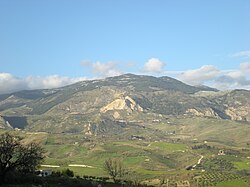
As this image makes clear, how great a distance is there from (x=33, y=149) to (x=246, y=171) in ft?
522

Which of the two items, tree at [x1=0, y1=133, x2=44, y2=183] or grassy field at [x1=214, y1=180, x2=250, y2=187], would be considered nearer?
tree at [x1=0, y1=133, x2=44, y2=183]

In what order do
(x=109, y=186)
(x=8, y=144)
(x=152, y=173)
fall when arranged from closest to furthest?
(x=8, y=144) < (x=109, y=186) < (x=152, y=173)

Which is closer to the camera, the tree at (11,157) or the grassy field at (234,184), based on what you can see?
the tree at (11,157)

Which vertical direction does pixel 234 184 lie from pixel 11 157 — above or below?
below

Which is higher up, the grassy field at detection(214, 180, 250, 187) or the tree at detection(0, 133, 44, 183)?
the tree at detection(0, 133, 44, 183)

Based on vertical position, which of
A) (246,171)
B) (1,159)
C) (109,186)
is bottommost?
(246,171)

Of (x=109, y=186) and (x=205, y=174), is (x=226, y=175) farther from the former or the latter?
(x=109, y=186)

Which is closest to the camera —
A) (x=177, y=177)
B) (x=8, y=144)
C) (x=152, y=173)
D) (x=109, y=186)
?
(x=8, y=144)

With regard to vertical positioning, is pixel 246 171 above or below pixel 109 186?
below

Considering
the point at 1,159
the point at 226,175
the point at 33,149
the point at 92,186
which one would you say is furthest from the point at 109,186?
the point at 226,175

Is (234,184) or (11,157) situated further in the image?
(234,184)

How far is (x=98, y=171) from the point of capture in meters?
197

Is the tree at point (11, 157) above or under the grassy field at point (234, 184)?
above

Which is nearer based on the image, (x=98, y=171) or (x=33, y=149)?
(x=33, y=149)
